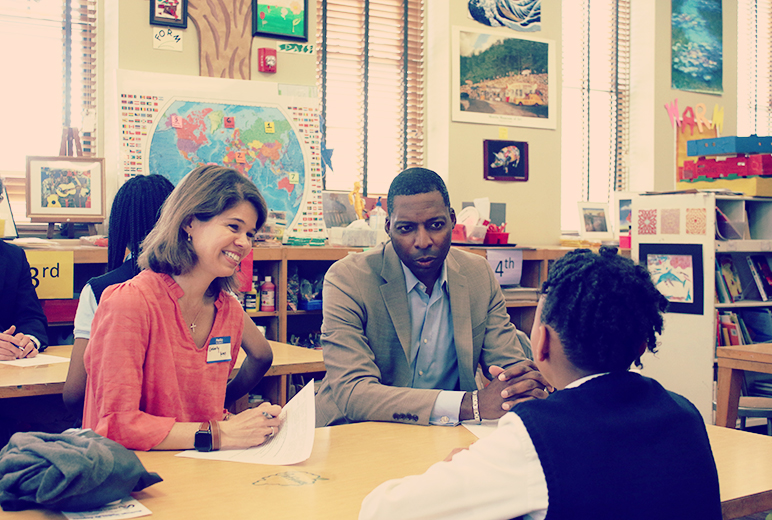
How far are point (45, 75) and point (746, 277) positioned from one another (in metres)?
4.61

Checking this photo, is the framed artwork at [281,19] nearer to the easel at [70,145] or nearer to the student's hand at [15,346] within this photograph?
the easel at [70,145]

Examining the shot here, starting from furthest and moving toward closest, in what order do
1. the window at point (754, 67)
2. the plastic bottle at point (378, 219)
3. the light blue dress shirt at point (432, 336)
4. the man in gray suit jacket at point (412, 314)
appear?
the window at point (754, 67) → the plastic bottle at point (378, 219) → the light blue dress shirt at point (432, 336) → the man in gray suit jacket at point (412, 314)

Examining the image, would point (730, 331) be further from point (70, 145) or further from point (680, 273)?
point (70, 145)

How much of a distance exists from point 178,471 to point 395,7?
4227mm

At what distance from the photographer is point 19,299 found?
2.73 m

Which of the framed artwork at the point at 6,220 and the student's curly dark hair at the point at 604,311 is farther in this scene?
the framed artwork at the point at 6,220

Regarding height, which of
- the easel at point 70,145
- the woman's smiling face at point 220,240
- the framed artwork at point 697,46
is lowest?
the woman's smiling face at point 220,240

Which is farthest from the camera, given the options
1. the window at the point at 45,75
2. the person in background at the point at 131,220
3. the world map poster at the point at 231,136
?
the window at the point at 45,75

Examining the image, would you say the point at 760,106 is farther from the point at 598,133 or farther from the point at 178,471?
the point at 178,471

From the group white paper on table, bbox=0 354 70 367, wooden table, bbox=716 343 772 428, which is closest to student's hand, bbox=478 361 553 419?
white paper on table, bbox=0 354 70 367

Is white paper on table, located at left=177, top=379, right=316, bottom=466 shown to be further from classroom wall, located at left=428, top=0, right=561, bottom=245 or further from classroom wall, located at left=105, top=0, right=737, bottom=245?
classroom wall, located at left=428, top=0, right=561, bottom=245

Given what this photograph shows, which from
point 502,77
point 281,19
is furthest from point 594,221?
point 281,19

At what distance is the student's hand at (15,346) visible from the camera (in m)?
2.38

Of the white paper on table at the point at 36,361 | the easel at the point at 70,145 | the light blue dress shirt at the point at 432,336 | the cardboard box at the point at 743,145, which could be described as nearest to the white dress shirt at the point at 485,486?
the light blue dress shirt at the point at 432,336
